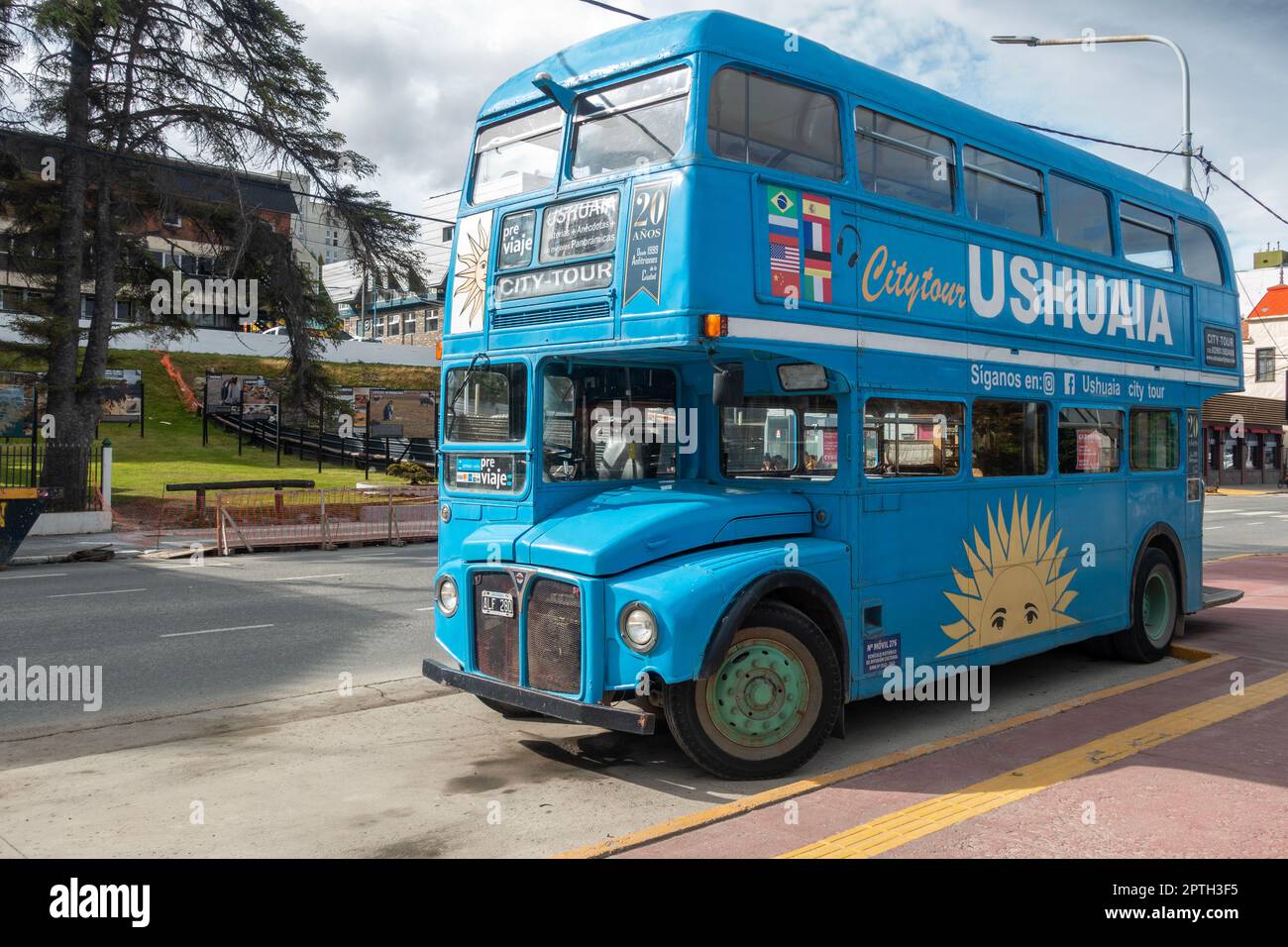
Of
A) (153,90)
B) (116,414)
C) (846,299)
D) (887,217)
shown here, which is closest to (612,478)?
(846,299)

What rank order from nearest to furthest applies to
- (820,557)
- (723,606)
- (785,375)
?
(723,606), (820,557), (785,375)

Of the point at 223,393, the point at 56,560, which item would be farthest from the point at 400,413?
the point at 56,560

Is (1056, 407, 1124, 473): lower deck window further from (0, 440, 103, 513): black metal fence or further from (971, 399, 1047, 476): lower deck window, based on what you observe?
(0, 440, 103, 513): black metal fence

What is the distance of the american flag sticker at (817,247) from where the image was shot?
6254mm

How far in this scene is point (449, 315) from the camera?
707cm

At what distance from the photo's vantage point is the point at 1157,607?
9680 mm

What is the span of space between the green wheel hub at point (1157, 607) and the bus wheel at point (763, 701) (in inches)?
190

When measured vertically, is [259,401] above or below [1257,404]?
below

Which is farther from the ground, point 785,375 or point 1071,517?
point 785,375

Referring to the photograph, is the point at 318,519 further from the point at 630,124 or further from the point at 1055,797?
the point at 1055,797

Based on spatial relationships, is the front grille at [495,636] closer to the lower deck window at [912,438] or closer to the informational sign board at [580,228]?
the informational sign board at [580,228]

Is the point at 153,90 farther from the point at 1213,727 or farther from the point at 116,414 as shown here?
the point at 1213,727

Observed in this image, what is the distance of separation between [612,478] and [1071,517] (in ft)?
13.4

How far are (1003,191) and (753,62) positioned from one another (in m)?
2.74
